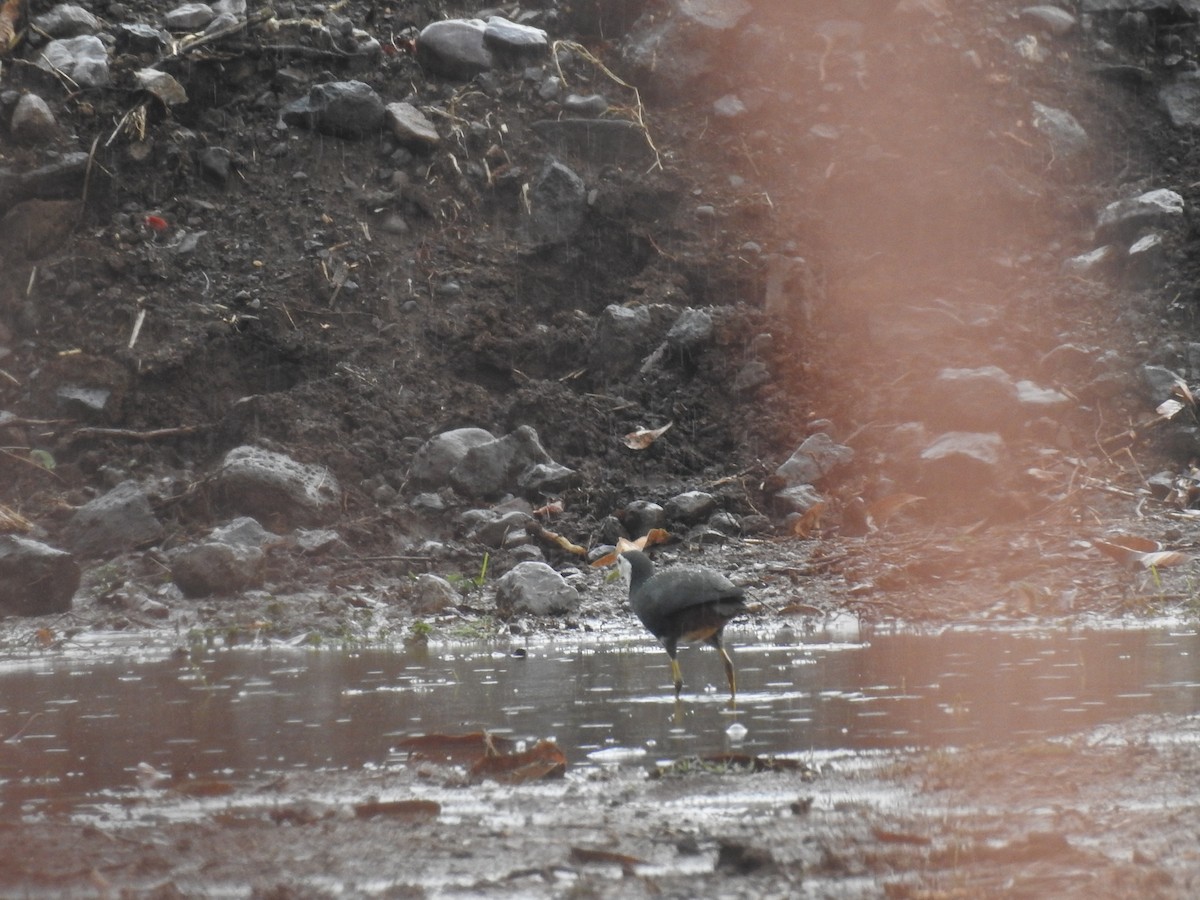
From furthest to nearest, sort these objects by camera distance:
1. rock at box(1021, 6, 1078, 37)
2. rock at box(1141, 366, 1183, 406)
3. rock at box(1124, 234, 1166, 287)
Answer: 1. rock at box(1021, 6, 1078, 37)
2. rock at box(1124, 234, 1166, 287)
3. rock at box(1141, 366, 1183, 406)

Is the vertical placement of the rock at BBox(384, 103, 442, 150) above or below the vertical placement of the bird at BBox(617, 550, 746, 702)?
above

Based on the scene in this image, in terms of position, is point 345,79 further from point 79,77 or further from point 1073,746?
point 1073,746

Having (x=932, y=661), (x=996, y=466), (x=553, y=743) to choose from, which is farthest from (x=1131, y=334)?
(x=553, y=743)

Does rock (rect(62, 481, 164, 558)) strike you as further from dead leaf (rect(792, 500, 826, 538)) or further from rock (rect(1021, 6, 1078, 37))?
rock (rect(1021, 6, 1078, 37))

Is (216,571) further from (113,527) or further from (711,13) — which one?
(711,13)

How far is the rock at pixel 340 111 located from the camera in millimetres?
11281

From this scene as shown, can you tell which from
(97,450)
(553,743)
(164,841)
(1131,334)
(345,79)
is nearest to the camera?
(164,841)

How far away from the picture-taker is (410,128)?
11281 mm

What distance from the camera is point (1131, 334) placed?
10344mm

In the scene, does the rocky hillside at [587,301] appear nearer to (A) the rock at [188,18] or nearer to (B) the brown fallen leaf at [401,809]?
(A) the rock at [188,18]

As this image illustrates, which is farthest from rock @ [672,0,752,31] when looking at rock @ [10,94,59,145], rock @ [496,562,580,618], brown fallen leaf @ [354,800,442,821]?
brown fallen leaf @ [354,800,442,821]

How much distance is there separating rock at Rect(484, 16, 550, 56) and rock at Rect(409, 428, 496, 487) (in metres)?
4.32

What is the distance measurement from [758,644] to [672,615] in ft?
4.87

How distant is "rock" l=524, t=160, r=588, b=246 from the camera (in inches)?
436
